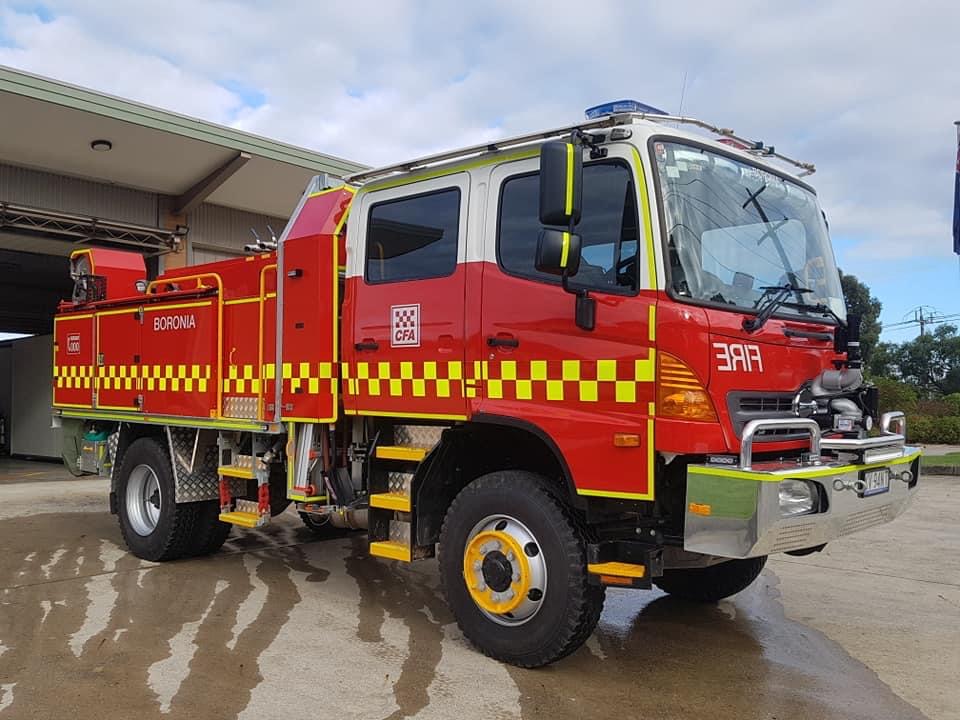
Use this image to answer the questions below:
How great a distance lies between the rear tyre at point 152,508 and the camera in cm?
658

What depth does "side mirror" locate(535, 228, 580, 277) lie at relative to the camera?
12.5 ft

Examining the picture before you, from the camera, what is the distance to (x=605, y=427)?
3963mm

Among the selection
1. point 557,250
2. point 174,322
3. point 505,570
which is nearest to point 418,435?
point 505,570

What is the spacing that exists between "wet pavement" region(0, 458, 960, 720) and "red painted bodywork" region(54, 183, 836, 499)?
1.15 metres

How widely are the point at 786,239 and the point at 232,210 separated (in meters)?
13.2

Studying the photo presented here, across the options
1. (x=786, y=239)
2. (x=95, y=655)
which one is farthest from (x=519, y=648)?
Result: (x=786, y=239)

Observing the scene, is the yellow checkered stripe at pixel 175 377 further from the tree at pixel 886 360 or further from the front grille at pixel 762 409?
the tree at pixel 886 360

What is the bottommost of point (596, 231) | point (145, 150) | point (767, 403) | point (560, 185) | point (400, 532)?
point (400, 532)

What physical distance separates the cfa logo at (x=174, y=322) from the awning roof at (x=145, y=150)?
585 centimetres

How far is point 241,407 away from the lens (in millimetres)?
5941

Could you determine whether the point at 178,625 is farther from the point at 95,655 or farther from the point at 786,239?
the point at 786,239

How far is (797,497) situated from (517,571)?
1.43 m

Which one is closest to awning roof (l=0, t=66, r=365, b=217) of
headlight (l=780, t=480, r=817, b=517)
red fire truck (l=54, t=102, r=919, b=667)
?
red fire truck (l=54, t=102, r=919, b=667)

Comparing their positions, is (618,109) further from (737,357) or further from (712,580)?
(712,580)
